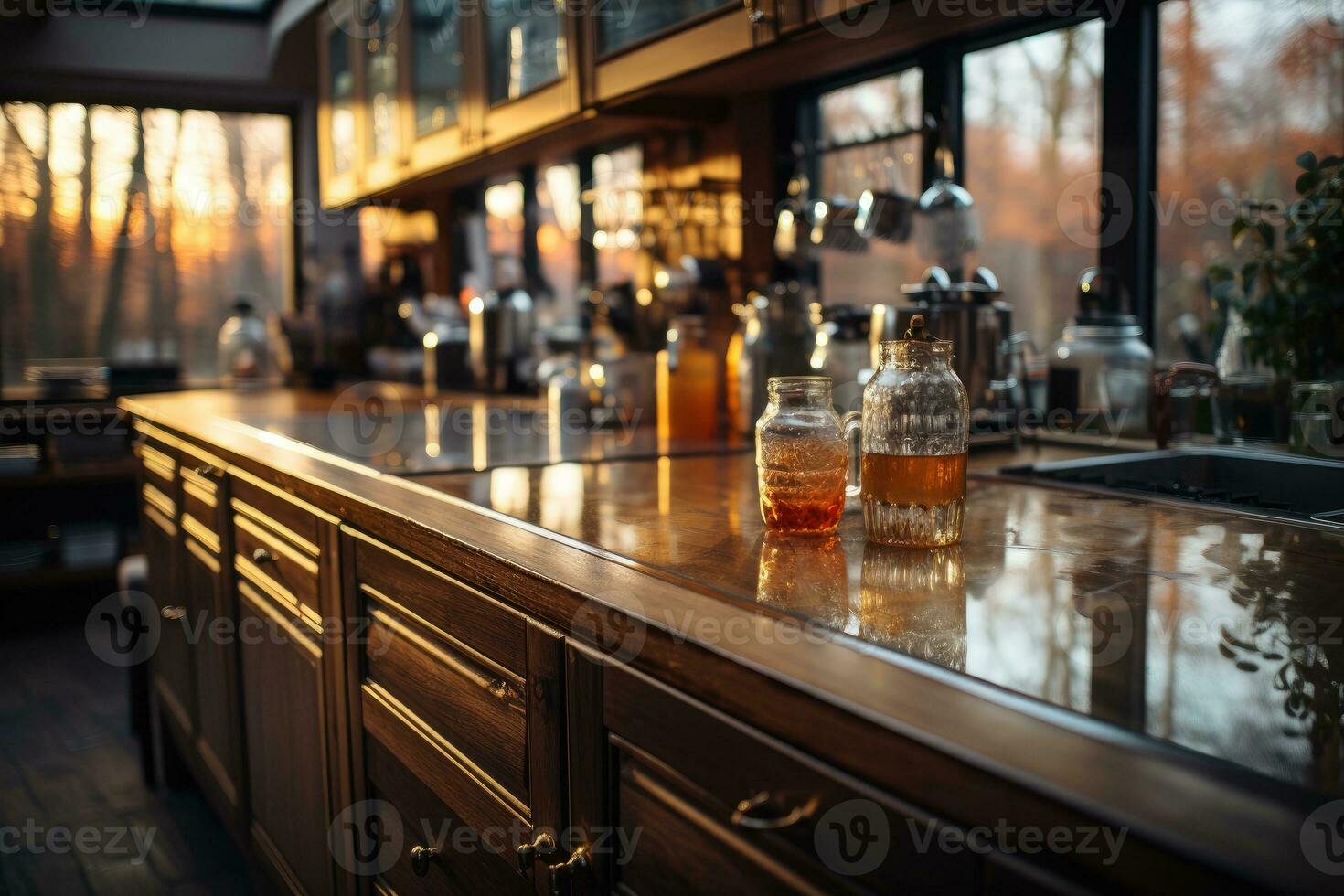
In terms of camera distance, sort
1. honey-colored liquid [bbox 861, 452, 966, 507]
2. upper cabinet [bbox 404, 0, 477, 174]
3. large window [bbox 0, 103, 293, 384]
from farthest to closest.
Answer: large window [bbox 0, 103, 293, 384] → upper cabinet [bbox 404, 0, 477, 174] → honey-colored liquid [bbox 861, 452, 966, 507]

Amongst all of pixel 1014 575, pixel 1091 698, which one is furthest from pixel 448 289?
pixel 1091 698

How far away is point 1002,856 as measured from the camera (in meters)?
0.52

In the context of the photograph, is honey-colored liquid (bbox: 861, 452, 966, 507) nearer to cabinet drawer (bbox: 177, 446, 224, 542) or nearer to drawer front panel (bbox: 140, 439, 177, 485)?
cabinet drawer (bbox: 177, 446, 224, 542)

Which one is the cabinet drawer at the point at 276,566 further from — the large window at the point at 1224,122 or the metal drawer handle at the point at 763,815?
the large window at the point at 1224,122

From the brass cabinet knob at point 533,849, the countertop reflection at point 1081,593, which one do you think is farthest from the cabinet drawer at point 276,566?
the brass cabinet knob at point 533,849

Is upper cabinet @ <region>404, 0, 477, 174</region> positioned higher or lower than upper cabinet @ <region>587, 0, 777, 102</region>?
higher

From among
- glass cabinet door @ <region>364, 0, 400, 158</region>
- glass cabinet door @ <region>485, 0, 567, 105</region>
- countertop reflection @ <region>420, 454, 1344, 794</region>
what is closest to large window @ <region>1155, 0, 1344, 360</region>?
countertop reflection @ <region>420, 454, 1344, 794</region>

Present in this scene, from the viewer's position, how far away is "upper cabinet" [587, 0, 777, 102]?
5.14 ft

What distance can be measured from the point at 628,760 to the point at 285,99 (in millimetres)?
4737

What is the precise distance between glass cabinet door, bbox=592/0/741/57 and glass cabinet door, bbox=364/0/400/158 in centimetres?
127

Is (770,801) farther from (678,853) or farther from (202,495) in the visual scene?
(202,495)

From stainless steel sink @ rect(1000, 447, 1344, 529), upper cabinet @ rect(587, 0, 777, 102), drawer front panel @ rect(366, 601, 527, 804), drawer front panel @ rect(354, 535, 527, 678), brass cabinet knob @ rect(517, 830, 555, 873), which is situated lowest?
brass cabinet knob @ rect(517, 830, 555, 873)

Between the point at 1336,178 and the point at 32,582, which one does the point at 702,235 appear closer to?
the point at 1336,178

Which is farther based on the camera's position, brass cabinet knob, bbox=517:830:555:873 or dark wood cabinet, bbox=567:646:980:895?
brass cabinet knob, bbox=517:830:555:873
